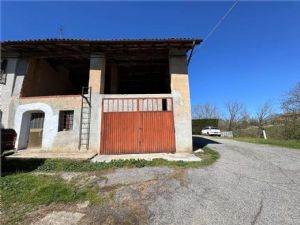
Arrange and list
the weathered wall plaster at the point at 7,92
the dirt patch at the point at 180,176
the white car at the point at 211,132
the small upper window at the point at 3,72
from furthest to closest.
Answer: the white car at the point at 211,132 → the small upper window at the point at 3,72 → the weathered wall plaster at the point at 7,92 → the dirt patch at the point at 180,176

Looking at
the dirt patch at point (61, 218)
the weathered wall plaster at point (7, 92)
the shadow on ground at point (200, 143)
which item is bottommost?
the dirt patch at point (61, 218)

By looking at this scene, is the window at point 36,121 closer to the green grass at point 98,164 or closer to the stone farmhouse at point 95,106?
the stone farmhouse at point 95,106

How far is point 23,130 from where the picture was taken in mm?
10656

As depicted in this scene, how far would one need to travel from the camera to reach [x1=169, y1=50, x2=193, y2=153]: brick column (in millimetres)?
9984

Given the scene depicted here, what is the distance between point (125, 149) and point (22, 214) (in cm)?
636

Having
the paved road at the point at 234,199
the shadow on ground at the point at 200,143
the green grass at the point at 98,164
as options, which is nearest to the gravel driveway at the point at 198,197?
the paved road at the point at 234,199

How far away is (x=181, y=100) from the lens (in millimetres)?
10359

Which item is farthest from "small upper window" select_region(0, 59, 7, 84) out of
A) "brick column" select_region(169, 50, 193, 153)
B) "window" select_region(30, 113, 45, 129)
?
"brick column" select_region(169, 50, 193, 153)

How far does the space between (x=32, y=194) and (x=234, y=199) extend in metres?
4.89

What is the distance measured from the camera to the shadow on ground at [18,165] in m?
6.79

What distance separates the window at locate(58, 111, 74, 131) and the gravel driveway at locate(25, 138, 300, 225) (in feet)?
17.5

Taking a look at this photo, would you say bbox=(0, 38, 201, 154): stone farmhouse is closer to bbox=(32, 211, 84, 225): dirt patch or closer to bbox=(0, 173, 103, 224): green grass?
bbox=(0, 173, 103, 224): green grass

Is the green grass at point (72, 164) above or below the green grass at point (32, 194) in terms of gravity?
above

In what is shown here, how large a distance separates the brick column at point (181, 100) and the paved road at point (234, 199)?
10.8 ft
